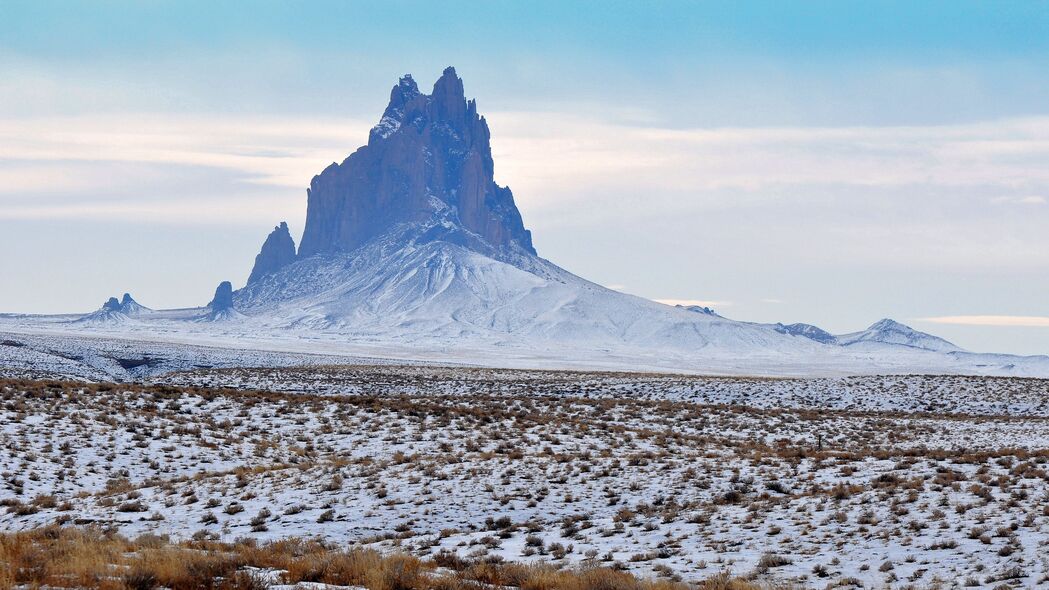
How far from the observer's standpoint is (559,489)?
19.8m

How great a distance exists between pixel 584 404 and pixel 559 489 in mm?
21543

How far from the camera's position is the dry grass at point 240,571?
35.2 feet

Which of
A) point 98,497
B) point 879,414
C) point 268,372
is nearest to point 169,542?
point 98,497

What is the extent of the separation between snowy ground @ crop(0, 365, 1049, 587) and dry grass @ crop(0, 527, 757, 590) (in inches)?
68.6

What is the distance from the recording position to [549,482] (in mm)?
20359

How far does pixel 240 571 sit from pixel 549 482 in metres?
9.62

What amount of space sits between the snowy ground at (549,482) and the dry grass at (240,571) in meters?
1.74

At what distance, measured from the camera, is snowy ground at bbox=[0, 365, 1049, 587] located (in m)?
14.1

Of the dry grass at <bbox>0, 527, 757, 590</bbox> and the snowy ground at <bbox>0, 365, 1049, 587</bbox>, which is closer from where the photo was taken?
the dry grass at <bbox>0, 527, 757, 590</bbox>

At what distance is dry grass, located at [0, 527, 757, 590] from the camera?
35.2 ft

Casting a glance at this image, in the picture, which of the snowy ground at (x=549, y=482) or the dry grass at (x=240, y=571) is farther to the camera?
the snowy ground at (x=549, y=482)

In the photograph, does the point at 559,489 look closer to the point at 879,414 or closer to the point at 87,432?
the point at 87,432

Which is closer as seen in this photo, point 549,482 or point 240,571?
point 240,571

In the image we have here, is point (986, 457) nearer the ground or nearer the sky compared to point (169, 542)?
nearer the sky
